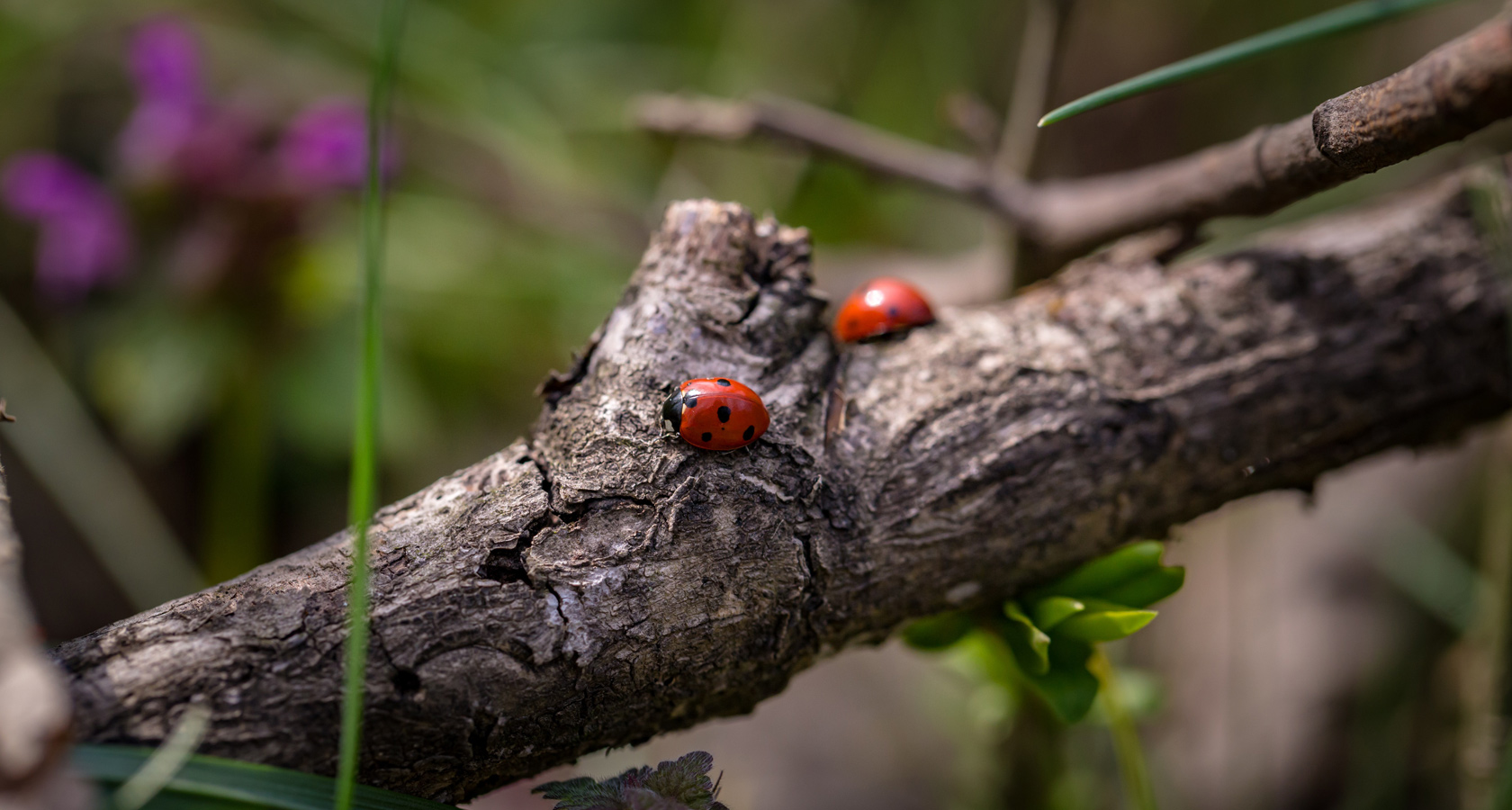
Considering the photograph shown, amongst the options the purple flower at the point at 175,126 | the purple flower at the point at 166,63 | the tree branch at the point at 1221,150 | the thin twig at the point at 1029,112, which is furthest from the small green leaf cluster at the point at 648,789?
the purple flower at the point at 166,63

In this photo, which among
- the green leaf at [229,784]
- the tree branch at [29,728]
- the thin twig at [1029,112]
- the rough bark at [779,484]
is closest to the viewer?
the tree branch at [29,728]

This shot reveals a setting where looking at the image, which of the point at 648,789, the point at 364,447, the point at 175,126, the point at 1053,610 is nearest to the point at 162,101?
the point at 175,126

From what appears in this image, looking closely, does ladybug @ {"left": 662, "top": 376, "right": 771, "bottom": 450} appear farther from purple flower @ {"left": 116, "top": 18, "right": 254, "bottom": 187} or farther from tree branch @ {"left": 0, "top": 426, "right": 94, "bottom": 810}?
purple flower @ {"left": 116, "top": 18, "right": 254, "bottom": 187}

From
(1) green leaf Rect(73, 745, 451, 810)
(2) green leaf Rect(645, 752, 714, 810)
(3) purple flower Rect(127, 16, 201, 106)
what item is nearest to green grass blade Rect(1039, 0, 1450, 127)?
(2) green leaf Rect(645, 752, 714, 810)

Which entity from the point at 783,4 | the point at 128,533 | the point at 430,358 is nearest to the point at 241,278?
the point at 430,358

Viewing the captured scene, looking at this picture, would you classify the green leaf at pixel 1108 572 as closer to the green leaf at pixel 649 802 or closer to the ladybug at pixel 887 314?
the ladybug at pixel 887 314

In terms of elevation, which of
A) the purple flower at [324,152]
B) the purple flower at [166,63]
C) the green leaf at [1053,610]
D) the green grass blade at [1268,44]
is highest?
the purple flower at [166,63]

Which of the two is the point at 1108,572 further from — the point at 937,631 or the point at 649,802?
the point at 649,802
